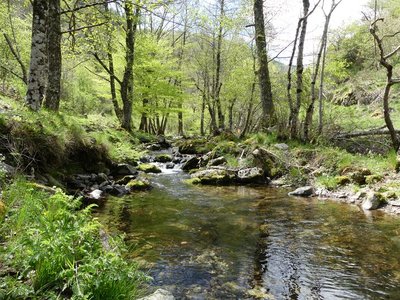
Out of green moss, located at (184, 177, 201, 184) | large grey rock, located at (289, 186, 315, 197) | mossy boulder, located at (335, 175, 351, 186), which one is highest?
mossy boulder, located at (335, 175, 351, 186)

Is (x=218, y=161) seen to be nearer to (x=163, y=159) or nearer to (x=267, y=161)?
(x=267, y=161)

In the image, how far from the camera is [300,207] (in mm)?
8016

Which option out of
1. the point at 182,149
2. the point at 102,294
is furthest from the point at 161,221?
the point at 182,149

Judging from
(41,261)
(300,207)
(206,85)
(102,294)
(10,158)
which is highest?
(206,85)

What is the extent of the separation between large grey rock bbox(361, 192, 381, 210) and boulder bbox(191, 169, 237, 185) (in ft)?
13.9

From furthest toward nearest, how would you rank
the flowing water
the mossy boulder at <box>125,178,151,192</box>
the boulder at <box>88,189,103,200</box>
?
the mossy boulder at <box>125,178,151,192</box> < the boulder at <box>88,189,103,200</box> < the flowing water

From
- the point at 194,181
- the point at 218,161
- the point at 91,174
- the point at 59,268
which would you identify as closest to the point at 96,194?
the point at 91,174

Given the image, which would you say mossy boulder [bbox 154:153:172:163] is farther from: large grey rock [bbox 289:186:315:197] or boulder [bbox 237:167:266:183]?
large grey rock [bbox 289:186:315:197]

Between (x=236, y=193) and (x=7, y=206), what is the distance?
6.85 m

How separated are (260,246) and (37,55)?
261 inches

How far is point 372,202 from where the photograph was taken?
25.9 feet

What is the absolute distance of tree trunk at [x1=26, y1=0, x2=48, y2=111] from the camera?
7.91 metres

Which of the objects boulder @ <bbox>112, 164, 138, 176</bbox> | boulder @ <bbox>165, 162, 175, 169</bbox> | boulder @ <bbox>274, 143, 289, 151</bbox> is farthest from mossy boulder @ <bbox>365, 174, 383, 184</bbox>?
boulder @ <bbox>165, 162, 175, 169</bbox>

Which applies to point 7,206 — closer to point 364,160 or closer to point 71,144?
point 71,144
